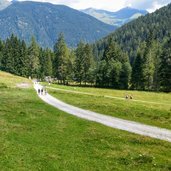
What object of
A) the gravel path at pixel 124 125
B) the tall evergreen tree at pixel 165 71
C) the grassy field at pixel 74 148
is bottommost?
the grassy field at pixel 74 148

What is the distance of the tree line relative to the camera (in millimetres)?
123688

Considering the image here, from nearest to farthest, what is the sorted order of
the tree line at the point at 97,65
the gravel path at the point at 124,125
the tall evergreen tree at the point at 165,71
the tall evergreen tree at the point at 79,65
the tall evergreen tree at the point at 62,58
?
the gravel path at the point at 124,125 < the tall evergreen tree at the point at 165,71 < the tree line at the point at 97,65 < the tall evergreen tree at the point at 62,58 < the tall evergreen tree at the point at 79,65

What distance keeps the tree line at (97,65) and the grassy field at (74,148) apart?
8226 cm

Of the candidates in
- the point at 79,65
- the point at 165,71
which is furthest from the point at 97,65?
the point at 165,71

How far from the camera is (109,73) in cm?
12581

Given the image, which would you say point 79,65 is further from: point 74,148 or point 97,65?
point 74,148

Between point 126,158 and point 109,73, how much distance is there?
4053 inches

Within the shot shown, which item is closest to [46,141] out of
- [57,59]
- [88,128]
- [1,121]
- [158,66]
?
[88,128]

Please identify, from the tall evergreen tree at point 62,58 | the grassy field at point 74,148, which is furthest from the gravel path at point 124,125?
the tall evergreen tree at point 62,58

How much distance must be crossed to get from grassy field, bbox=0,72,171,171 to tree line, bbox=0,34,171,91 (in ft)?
270

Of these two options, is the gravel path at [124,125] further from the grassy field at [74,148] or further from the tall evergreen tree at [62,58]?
the tall evergreen tree at [62,58]

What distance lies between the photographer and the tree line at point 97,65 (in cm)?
12369

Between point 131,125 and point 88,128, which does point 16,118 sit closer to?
point 88,128

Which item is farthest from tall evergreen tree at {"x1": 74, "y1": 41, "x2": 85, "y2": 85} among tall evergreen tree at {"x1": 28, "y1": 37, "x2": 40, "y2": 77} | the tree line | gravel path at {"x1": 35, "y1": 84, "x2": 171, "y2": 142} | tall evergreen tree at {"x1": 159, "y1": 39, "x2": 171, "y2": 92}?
gravel path at {"x1": 35, "y1": 84, "x2": 171, "y2": 142}
